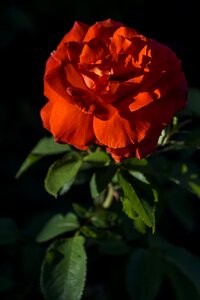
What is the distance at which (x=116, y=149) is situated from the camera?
Answer: 1.17 meters

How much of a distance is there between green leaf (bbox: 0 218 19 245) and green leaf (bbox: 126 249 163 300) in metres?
0.34

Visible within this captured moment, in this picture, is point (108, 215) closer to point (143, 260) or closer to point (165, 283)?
point (143, 260)

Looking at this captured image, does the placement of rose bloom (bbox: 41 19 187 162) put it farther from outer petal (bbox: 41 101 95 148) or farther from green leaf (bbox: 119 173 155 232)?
green leaf (bbox: 119 173 155 232)

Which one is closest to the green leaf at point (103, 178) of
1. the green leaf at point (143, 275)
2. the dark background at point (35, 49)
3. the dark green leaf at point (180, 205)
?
the green leaf at point (143, 275)

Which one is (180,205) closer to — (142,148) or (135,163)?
(135,163)

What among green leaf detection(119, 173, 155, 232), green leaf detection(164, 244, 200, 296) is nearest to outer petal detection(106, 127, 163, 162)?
green leaf detection(119, 173, 155, 232)

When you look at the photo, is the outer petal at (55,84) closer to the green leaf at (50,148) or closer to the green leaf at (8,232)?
the green leaf at (50,148)

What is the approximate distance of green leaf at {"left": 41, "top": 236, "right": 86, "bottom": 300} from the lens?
1.43 metres

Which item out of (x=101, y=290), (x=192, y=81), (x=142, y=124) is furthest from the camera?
(x=192, y=81)

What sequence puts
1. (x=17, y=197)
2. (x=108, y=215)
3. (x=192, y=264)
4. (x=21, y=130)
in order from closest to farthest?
(x=108, y=215)
(x=192, y=264)
(x=17, y=197)
(x=21, y=130)

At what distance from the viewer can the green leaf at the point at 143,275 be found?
1.64 m

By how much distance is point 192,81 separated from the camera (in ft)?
9.62

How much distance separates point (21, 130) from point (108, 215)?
3.93 ft

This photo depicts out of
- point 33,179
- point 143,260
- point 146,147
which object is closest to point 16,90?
point 33,179
